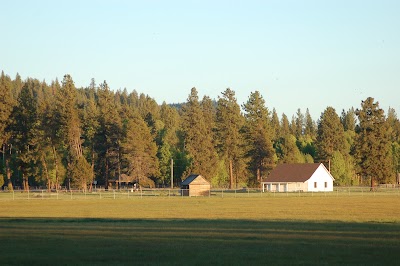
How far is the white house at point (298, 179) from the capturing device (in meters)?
117

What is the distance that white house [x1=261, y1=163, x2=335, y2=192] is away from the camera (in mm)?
117188

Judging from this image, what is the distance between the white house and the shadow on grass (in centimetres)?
7290

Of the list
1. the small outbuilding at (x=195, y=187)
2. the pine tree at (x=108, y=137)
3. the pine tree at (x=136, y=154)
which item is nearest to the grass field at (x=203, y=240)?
the small outbuilding at (x=195, y=187)

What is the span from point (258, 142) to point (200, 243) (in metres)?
99.9

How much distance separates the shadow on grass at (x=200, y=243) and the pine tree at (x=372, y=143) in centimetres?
7431

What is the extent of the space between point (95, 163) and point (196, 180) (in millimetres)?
37653

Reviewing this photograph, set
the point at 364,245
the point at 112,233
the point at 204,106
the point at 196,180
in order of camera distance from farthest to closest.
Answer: the point at 204,106
the point at 196,180
the point at 112,233
the point at 364,245

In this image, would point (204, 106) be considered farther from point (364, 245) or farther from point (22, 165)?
point (364, 245)

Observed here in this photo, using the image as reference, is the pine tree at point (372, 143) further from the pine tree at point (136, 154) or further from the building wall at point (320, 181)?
the pine tree at point (136, 154)

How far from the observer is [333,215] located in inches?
2019

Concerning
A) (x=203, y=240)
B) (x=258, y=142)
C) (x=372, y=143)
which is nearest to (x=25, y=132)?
(x=258, y=142)

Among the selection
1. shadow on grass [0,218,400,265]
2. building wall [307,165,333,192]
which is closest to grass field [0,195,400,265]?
shadow on grass [0,218,400,265]

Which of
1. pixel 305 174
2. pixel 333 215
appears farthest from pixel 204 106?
pixel 333 215

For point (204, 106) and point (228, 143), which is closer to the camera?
point (228, 143)
